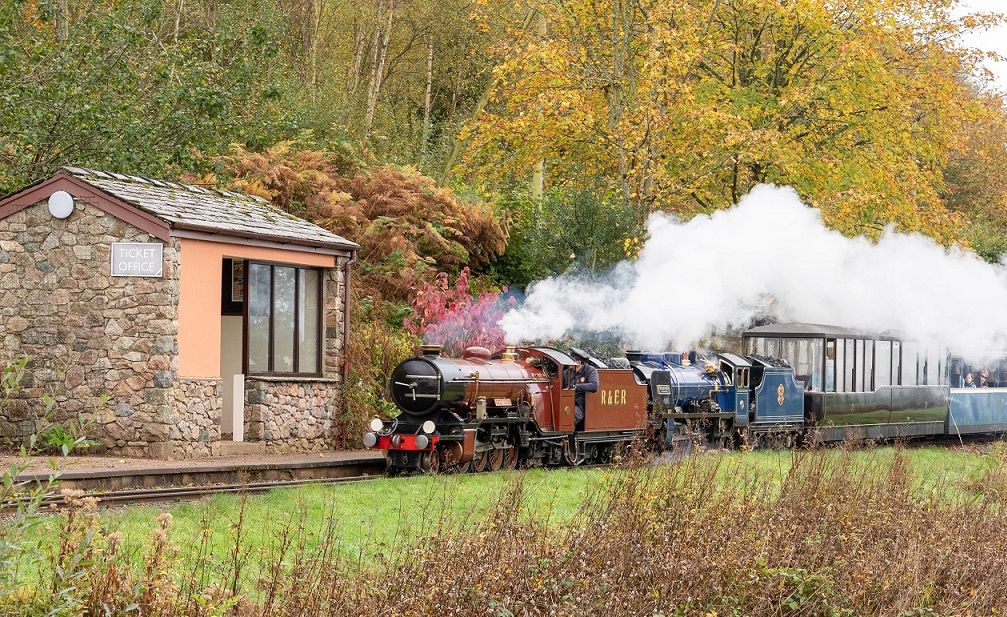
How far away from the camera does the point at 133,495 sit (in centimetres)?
1374

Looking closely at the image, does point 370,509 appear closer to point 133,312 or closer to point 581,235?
point 133,312

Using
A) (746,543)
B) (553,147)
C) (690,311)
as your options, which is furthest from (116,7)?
(746,543)

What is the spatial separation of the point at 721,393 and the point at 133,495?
42.9 feet

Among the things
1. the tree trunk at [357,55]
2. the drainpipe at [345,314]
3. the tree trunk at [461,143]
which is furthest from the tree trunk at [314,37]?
the drainpipe at [345,314]

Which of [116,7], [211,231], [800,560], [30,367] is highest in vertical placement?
[116,7]

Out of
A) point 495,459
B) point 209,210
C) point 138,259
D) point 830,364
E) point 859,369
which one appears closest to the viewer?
point 138,259

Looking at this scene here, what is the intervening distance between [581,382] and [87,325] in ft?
24.7

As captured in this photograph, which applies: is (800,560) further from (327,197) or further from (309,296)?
(327,197)

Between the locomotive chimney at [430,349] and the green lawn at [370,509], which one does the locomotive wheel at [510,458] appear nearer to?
the green lawn at [370,509]

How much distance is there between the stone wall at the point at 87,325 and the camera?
708 inches

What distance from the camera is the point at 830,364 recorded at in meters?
26.1

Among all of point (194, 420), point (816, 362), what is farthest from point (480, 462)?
point (816, 362)

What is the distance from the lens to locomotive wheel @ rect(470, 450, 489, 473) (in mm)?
18469

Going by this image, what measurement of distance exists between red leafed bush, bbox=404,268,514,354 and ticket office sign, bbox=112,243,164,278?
6163 mm
